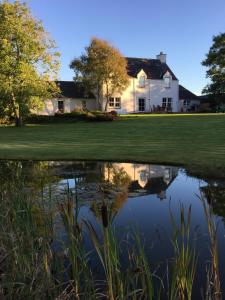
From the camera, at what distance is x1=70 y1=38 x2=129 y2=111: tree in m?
46.4

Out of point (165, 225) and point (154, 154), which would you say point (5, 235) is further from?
point (154, 154)

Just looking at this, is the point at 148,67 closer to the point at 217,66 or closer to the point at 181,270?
the point at 217,66

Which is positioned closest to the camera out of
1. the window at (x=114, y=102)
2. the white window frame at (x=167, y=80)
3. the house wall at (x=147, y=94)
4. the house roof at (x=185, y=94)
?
the window at (x=114, y=102)

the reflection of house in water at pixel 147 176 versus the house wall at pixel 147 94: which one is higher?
the house wall at pixel 147 94

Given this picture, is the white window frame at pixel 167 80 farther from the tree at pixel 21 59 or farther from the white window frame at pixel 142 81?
the tree at pixel 21 59

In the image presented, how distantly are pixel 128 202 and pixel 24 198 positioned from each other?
151 inches

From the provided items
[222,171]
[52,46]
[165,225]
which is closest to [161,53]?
[52,46]

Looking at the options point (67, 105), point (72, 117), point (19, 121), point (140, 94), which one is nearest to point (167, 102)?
point (140, 94)

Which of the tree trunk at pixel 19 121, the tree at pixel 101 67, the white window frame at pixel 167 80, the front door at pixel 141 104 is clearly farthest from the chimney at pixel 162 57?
the tree trunk at pixel 19 121

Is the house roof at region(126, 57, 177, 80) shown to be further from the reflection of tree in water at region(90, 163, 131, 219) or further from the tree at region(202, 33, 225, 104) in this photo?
the reflection of tree in water at region(90, 163, 131, 219)

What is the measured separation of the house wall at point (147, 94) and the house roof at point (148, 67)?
2.58 feet

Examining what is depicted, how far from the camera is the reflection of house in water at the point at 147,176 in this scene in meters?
9.94

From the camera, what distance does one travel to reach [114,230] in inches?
163

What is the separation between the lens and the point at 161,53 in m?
59.6
